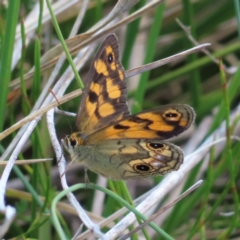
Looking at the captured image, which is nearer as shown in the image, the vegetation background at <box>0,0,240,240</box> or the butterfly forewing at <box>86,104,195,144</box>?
the butterfly forewing at <box>86,104,195,144</box>

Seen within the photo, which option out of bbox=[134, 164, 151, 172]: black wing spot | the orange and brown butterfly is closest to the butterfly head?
the orange and brown butterfly

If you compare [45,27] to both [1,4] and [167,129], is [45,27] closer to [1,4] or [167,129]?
[1,4]

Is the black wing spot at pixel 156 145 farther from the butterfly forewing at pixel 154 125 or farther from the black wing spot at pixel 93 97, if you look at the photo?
the black wing spot at pixel 93 97

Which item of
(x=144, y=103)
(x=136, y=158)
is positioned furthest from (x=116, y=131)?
(x=144, y=103)

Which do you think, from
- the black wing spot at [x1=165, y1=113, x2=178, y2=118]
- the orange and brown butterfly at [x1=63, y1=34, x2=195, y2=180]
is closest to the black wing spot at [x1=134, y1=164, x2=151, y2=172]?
the orange and brown butterfly at [x1=63, y1=34, x2=195, y2=180]

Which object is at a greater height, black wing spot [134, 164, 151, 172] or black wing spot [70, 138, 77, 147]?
black wing spot [70, 138, 77, 147]

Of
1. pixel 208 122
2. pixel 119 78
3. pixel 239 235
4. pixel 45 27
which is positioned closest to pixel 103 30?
pixel 119 78

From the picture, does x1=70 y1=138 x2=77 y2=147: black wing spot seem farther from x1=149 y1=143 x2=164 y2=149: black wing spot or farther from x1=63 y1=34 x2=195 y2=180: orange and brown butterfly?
x1=149 y1=143 x2=164 y2=149: black wing spot

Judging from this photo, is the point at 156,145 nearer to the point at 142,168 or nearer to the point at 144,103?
the point at 142,168
